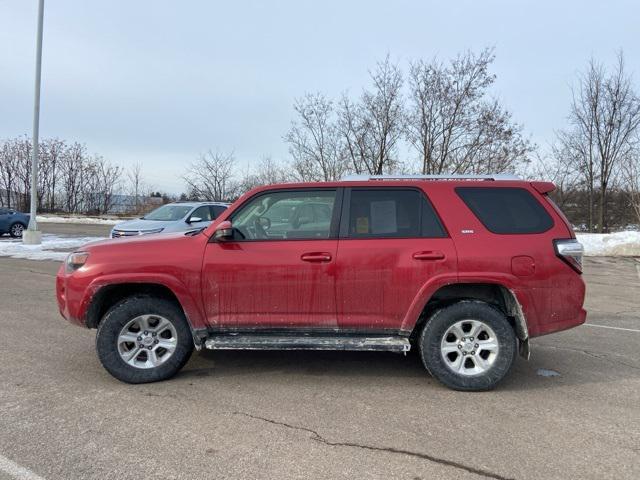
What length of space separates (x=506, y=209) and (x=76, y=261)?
3.94 m

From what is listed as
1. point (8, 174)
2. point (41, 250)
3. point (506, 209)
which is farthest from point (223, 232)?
point (8, 174)

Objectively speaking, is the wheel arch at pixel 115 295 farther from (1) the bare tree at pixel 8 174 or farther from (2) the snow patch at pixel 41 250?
(1) the bare tree at pixel 8 174

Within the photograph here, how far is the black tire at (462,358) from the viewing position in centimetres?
432

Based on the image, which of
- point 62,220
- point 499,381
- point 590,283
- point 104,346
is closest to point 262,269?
point 104,346

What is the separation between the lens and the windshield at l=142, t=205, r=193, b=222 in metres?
13.2

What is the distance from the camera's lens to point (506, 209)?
14.8 feet

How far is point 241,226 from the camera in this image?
4.56 m

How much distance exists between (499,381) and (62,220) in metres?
35.4

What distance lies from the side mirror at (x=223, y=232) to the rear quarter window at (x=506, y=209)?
2.09 meters

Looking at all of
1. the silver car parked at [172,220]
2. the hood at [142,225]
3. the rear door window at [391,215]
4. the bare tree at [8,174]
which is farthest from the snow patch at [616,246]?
the bare tree at [8,174]

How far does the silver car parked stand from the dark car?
12.4 metres

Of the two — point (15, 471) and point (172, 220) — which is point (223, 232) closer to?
point (15, 471)

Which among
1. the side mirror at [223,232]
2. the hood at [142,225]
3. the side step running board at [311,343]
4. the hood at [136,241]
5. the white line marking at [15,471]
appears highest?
the hood at [142,225]

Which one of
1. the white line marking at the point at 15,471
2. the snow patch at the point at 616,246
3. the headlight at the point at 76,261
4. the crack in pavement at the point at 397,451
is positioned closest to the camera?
the white line marking at the point at 15,471
